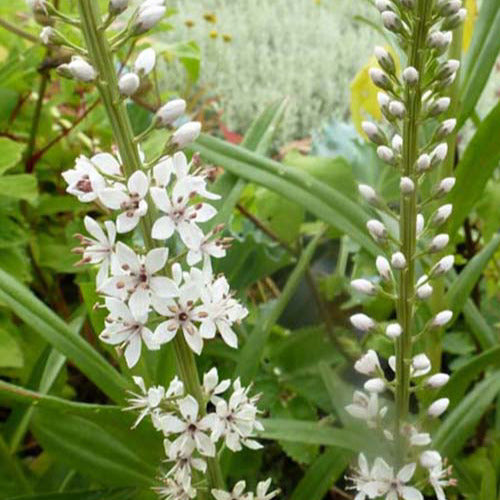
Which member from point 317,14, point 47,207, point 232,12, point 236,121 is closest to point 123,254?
point 47,207

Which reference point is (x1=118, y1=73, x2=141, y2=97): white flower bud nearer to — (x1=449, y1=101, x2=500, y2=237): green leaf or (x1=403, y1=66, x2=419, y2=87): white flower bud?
(x1=403, y1=66, x2=419, y2=87): white flower bud

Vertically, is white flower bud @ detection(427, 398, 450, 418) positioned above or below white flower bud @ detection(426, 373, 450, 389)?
below

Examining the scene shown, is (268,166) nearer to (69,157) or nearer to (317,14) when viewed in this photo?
(69,157)

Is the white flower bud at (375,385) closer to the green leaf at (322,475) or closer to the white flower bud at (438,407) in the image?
the white flower bud at (438,407)

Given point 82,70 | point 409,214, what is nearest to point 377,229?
point 409,214

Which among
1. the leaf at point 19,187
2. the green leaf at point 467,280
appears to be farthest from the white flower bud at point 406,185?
the leaf at point 19,187

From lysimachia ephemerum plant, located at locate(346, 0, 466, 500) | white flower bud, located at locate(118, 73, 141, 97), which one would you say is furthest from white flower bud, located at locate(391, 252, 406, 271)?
white flower bud, located at locate(118, 73, 141, 97)
